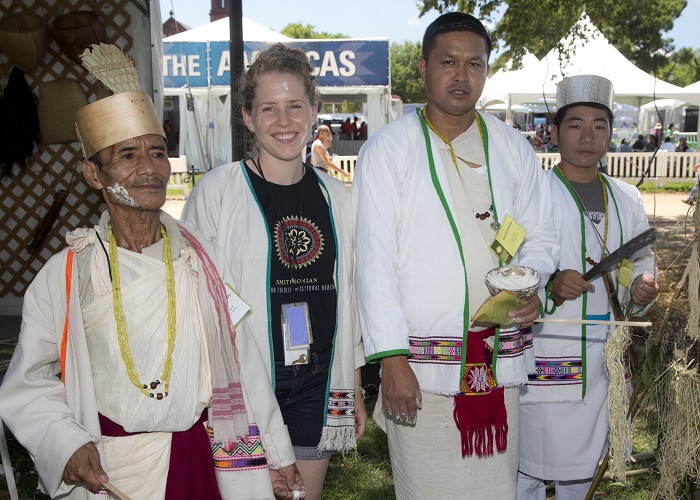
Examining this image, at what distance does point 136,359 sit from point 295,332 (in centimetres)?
55

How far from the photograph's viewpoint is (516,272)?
77.3 inches

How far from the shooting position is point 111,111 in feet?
5.84

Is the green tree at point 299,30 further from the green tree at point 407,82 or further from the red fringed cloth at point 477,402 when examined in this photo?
the red fringed cloth at point 477,402

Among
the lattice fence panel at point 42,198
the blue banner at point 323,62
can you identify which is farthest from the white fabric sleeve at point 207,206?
the blue banner at point 323,62

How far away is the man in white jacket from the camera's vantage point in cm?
201

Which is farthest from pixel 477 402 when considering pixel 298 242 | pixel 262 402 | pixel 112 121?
pixel 112 121

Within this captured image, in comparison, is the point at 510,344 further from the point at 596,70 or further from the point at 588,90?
the point at 596,70

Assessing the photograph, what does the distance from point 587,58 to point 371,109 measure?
488cm

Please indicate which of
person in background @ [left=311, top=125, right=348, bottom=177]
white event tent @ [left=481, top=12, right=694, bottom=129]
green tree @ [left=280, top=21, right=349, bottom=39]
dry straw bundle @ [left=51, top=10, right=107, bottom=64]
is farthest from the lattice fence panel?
green tree @ [left=280, top=21, right=349, bottom=39]

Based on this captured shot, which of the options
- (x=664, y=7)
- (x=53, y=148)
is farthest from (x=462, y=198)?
(x=664, y=7)

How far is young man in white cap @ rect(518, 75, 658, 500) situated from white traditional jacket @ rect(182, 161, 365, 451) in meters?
0.86

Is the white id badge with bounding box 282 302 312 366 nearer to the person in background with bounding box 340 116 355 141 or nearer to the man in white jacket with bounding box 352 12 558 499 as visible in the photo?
the man in white jacket with bounding box 352 12 558 499

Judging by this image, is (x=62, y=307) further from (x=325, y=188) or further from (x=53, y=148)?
(x=53, y=148)

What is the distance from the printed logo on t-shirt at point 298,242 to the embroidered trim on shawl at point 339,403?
0.45 metres
